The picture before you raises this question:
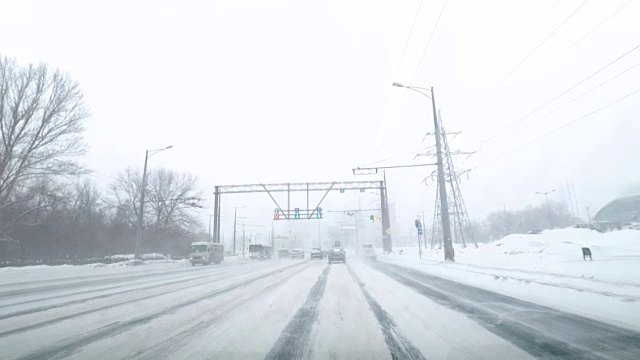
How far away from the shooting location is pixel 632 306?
789 cm

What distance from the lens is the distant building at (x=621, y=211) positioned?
6049 cm

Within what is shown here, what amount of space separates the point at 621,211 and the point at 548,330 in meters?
77.6

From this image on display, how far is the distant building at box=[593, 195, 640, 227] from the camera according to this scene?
198 ft

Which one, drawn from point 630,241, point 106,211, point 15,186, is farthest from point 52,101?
point 630,241

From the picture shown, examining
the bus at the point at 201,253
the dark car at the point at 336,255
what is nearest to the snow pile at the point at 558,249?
the dark car at the point at 336,255

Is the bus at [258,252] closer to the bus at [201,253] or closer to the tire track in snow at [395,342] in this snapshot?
the bus at [201,253]

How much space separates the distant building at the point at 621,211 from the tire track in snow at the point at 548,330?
206ft

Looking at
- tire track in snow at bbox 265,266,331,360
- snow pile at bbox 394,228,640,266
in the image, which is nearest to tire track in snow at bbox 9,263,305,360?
tire track in snow at bbox 265,266,331,360

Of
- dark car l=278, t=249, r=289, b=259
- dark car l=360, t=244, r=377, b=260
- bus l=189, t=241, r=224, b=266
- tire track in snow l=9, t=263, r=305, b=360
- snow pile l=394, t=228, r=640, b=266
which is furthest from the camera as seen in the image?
dark car l=278, t=249, r=289, b=259

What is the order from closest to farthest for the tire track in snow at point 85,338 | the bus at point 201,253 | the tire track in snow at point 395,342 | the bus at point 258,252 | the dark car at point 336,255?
the tire track in snow at point 395,342 → the tire track in snow at point 85,338 → the dark car at point 336,255 → the bus at point 201,253 → the bus at point 258,252

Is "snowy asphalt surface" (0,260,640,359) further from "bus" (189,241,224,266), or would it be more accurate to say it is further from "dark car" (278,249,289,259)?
"dark car" (278,249,289,259)

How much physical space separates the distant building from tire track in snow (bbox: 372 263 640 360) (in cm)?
6264

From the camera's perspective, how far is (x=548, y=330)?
20.3 ft

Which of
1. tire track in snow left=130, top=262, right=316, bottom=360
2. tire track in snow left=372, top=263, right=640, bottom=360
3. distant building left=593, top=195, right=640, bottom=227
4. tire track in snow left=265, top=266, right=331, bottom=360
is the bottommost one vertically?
tire track in snow left=372, top=263, right=640, bottom=360
